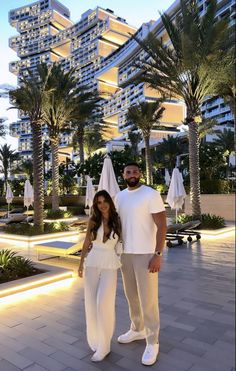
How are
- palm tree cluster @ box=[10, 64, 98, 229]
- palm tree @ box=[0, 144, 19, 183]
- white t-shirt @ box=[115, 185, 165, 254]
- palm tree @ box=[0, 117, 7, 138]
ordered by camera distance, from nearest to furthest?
1. white t-shirt @ box=[115, 185, 165, 254]
2. palm tree cluster @ box=[10, 64, 98, 229]
3. palm tree @ box=[0, 117, 7, 138]
4. palm tree @ box=[0, 144, 19, 183]

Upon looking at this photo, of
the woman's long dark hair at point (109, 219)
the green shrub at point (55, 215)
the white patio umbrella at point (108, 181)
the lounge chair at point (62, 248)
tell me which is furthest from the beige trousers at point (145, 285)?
the green shrub at point (55, 215)

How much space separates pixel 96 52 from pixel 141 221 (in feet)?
443

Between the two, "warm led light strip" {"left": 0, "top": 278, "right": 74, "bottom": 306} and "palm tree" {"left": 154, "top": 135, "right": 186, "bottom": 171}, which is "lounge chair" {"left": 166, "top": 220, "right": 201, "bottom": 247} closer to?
"warm led light strip" {"left": 0, "top": 278, "right": 74, "bottom": 306}

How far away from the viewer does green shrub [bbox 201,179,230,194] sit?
828 inches

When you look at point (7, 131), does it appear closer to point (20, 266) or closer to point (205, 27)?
point (205, 27)

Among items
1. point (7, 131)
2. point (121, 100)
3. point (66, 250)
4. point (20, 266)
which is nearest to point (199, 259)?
point (66, 250)

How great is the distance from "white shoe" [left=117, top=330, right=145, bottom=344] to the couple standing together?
1.08 ft

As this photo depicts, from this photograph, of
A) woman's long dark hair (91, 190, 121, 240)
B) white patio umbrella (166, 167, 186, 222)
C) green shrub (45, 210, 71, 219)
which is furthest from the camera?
green shrub (45, 210, 71, 219)

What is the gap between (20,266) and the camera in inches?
240

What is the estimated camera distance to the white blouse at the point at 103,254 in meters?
3.10

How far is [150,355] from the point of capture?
10.2ft

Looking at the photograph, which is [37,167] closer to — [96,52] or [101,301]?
[101,301]

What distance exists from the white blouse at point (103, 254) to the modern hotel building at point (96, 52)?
70.2 meters

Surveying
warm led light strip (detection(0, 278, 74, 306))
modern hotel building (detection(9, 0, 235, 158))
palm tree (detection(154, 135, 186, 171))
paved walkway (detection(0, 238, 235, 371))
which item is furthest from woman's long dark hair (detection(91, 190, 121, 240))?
modern hotel building (detection(9, 0, 235, 158))
